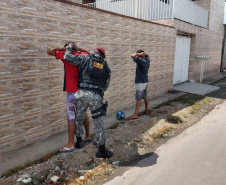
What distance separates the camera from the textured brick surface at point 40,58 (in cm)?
358

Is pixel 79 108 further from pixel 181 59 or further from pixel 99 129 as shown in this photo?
pixel 181 59

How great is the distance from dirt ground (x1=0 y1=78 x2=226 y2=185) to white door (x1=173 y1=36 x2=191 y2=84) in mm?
4020

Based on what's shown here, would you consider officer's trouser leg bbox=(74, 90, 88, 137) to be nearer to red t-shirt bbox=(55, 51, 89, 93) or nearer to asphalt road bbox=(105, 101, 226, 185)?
red t-shirt bbox=(55, 51, 89, 93)

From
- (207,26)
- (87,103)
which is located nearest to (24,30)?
(87,103)

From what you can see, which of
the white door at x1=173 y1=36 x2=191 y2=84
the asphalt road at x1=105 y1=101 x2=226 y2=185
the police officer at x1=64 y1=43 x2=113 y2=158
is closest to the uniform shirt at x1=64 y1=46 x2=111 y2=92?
the police officer at x1=64 y1=43 x2=113 y2=158

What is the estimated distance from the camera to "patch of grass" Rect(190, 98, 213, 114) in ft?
21.6

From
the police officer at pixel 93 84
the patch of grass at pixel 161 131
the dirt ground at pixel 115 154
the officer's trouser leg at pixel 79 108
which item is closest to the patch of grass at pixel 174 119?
the dirt ground at pixel 115 154

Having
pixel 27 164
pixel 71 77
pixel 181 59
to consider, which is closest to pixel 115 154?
pixel 27 164

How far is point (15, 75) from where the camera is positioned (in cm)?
367

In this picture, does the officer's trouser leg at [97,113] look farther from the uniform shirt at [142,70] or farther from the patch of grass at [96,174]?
the uniform shirt at [142,70]

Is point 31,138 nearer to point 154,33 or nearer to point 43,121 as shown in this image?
point 43,121

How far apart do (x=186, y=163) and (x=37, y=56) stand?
127 inches

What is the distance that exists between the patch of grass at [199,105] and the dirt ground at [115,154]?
3 centimetres

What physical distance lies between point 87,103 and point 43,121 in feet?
3.86
